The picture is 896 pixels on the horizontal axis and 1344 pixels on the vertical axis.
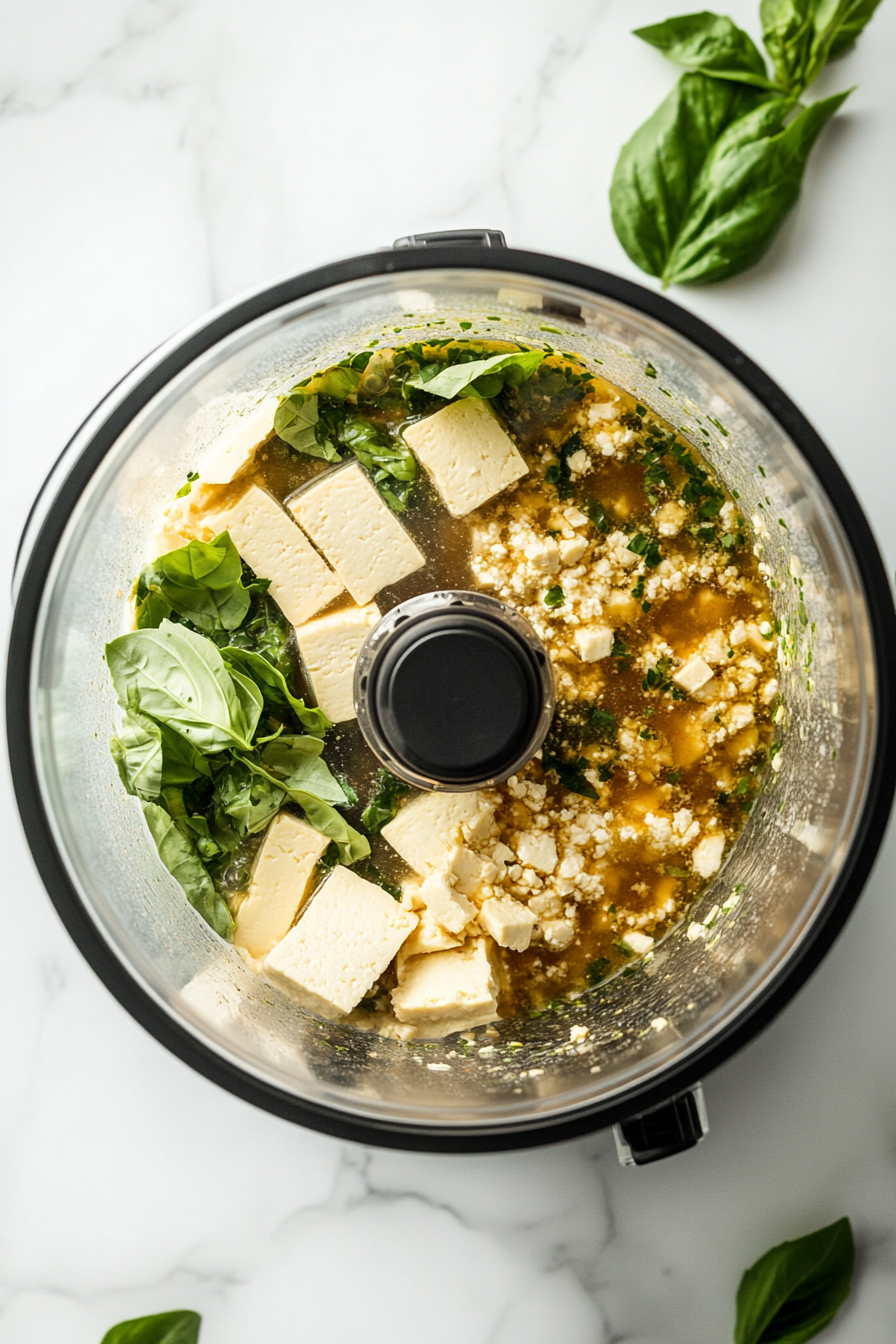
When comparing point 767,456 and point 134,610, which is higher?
point 134,610

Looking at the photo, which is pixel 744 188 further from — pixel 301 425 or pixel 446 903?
pixel 446 903

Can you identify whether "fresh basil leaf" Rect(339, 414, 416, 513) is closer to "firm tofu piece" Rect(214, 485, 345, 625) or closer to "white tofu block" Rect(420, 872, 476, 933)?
"firm tofu piece" Rect(214, 485, 345, 625)

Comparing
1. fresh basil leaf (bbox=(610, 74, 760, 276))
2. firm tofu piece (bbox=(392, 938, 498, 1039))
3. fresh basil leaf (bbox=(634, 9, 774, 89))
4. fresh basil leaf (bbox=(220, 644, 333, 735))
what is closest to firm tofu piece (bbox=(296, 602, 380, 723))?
fresh basil leaf (bbox=(220, 644, 333, 735))

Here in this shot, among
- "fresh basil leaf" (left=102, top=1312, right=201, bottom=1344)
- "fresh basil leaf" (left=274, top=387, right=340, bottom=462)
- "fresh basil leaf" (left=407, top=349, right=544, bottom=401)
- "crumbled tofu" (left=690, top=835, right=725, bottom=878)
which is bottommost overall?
"fresh basil leaf" (left=102, top=1312, right=201, bottom=1344)

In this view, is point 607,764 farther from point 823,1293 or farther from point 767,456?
point 823,1293

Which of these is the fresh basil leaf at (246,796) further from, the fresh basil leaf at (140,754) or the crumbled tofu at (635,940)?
the crumbled tofu at (635,940)

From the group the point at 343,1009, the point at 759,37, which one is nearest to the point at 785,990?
the point at 343,1009
